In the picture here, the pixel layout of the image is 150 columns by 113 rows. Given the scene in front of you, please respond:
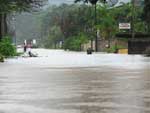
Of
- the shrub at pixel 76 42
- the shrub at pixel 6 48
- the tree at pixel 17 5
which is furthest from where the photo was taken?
the shrub at pixel 76 42

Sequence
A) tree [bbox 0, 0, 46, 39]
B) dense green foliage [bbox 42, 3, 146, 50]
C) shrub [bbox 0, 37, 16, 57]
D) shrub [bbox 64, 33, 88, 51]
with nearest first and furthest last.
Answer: tree [bbox 0, 0, 46, 39]
shrub [bbox 0, 37, 16, 57]
dense green foliage [bbox 42, 3, 146, 50]
shrub [bbox 64, 33, 88, 51]

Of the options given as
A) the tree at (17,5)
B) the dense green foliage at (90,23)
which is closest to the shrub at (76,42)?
the dense green foliage at (90,23)

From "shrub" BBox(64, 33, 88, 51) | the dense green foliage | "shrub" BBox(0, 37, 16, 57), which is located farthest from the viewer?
"shrub" BBox(64, 33, 88, 51)

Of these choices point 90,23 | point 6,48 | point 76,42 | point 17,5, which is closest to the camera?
point 17,5

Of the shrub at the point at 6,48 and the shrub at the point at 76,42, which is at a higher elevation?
the shrub at the point at 6,48

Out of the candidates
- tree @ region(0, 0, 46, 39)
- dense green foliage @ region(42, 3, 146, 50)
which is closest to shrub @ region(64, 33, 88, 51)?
dense green foliage @ region(42, 3, 146, 50)

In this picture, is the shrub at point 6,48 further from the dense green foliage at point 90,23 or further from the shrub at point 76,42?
the shrub at point 76,42

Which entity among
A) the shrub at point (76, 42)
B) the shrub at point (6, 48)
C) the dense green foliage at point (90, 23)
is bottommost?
the shrub at point (76, 42)

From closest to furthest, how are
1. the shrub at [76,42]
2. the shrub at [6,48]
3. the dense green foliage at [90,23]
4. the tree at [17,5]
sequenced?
1. the tree at [17,5]
2. the shrub at [6,48]
3. the dense green foliage at [90,23]
4. the shrub at [76,42]

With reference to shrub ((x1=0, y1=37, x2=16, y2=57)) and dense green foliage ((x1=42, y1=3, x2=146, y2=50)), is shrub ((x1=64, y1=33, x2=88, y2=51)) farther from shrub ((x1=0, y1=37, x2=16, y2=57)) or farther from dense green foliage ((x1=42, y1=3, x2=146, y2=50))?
shrub ((x1=0, y1=37, x2=16, y2=57))

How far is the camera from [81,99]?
11.4 metres

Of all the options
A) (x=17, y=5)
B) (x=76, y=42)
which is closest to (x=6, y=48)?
(x=17, y=5)

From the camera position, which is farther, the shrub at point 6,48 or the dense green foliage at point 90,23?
the dense green foliage at point 90,23

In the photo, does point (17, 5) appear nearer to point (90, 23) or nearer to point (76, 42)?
point (90, 23)
